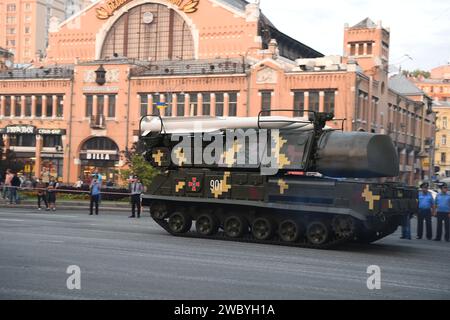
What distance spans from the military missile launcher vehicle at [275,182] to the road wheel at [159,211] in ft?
0.09

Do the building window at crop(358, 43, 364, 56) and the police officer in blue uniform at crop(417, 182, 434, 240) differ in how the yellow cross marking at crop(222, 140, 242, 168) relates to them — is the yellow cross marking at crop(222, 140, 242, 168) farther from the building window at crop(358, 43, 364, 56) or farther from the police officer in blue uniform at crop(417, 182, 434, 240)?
the building window at crop(358, 43, 364, 56)

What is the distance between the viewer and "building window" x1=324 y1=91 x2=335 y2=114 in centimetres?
4972

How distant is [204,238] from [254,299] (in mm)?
8996

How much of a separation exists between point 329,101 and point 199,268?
39160 millimetres

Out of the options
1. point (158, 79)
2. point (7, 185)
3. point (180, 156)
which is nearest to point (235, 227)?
point (180, 156)

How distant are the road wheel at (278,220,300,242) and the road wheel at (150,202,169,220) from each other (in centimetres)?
359

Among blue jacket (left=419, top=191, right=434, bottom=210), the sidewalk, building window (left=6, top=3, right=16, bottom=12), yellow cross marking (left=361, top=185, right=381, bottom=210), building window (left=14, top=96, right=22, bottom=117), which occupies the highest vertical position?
building window (left=6, top=3, right=16, bottom=12)

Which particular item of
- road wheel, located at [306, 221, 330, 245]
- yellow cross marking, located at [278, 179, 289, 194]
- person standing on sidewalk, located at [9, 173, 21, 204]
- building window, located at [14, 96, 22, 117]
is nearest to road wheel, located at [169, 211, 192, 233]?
yellow cross marking, located at [278, 179, 289, 194]

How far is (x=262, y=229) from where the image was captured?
56.9 ft

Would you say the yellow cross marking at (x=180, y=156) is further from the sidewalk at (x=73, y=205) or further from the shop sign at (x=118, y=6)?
the shop sign at (x=118, y=6)

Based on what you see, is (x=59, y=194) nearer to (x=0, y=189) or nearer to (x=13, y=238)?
(x=0, y=189)

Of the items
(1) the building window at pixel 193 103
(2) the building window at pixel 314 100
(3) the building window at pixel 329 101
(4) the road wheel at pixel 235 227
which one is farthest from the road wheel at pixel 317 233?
(1) the building window at pixel 193 103

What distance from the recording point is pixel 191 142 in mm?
18688

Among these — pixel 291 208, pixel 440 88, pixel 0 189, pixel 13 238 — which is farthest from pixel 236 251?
pixel 440 88
